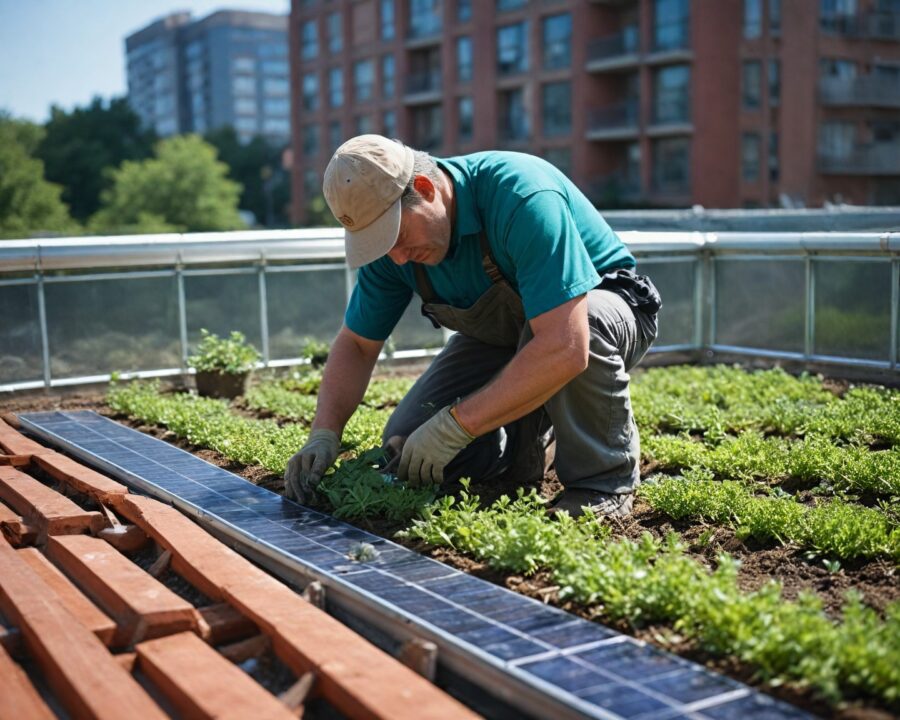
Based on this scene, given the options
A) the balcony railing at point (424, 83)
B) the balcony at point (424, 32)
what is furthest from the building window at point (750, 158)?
the balcony at point (424, 32)

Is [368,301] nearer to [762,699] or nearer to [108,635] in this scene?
[108,635]

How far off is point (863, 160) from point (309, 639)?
134 ft

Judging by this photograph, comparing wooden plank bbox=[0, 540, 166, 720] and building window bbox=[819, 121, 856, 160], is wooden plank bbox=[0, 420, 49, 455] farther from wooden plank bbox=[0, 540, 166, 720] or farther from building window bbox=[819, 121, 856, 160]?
building window bbox=[819, 121, 856, 160]

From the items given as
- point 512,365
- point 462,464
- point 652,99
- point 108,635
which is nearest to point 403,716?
point 108,635

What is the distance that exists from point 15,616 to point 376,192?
2055 mm

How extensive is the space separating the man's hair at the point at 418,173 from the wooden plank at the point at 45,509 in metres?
1.91

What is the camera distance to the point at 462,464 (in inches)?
202

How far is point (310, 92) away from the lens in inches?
2205

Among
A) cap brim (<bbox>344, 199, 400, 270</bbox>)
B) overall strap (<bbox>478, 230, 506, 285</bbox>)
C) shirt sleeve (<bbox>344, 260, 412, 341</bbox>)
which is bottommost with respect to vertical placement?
shirt sleeve (<bbox>344, 260, 412, 341</bbox>)

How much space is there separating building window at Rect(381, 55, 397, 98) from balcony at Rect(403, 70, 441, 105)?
48.4 inches

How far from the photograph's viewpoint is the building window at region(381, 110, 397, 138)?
5038 centimetres

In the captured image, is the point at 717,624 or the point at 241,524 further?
the point at 241,524

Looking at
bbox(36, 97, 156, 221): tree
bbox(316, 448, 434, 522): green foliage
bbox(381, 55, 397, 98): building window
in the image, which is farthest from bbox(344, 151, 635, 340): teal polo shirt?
bbox(36, 97, 156, 221): tree

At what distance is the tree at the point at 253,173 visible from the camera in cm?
→ 8019
